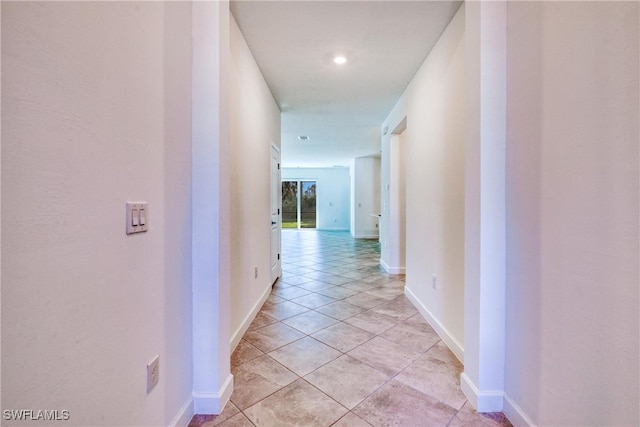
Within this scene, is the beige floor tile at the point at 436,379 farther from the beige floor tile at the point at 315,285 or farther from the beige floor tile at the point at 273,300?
the beige floor tile at the point at 315,285

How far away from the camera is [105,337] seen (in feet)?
3.08

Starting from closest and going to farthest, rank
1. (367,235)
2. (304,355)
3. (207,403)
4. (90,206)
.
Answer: (90,206)
(207,403)
(304,355)
(367,235)

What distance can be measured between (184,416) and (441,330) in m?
1.97

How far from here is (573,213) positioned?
1.12 m

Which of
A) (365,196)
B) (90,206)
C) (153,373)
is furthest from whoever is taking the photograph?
(365,196)

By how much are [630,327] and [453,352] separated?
57.7 inches

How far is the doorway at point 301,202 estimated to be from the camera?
40.4 ft

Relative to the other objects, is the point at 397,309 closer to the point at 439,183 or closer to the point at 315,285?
the point at 315,285

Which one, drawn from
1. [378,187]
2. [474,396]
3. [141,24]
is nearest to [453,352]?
[474,396]

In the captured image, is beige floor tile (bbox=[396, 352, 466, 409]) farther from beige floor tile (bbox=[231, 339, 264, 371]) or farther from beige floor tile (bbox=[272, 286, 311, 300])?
beige floor tile (bbox=[272, 286, 311, 300])

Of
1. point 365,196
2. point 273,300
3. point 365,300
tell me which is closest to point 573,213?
point 365,300

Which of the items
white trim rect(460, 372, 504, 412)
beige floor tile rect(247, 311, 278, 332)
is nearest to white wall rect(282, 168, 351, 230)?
beige floor tile rect(247, 311, 278, 332)

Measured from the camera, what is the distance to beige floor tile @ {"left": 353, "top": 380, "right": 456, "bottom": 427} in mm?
1501

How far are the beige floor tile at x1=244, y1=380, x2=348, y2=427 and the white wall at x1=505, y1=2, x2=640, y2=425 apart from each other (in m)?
0.95
